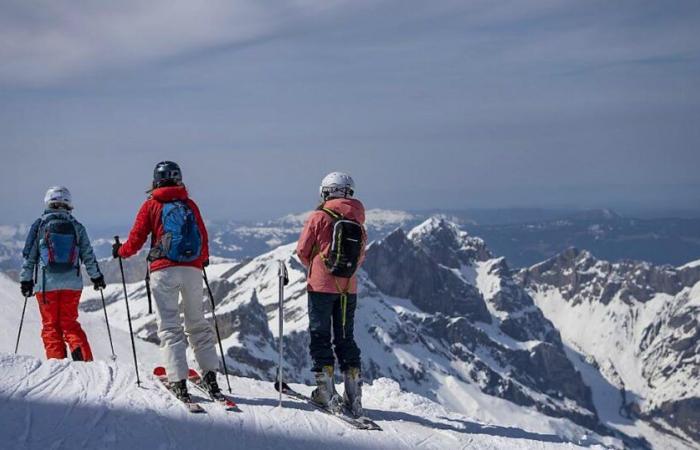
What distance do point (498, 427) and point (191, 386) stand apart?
5.88 metres

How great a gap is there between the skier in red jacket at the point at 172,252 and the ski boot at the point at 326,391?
2.28m

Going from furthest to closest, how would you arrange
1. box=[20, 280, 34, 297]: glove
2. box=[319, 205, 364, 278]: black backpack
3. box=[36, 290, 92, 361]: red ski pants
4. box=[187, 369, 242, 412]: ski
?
box=[36, 290, 92, 361]: red ski pants < box=[20, 280, 34, 297]: glove < box=[319, 205, 364, 278]: black backpack < box=[187, 369, 242, 412]: ski

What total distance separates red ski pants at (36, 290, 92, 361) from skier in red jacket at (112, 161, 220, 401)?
340cm

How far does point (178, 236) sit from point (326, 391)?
144 inches

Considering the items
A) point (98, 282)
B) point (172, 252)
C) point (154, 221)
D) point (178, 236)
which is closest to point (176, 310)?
point (172, 252)

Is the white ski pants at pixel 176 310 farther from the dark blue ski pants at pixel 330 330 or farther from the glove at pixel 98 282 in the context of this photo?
the glove at pixel 98 282

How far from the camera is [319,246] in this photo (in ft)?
41.4

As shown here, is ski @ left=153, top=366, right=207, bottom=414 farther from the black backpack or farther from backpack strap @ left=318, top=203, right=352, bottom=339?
the black backpack

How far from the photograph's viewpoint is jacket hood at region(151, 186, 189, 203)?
39.2 ft

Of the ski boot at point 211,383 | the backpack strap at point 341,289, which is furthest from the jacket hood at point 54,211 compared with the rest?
the backpack strap at point 341,289

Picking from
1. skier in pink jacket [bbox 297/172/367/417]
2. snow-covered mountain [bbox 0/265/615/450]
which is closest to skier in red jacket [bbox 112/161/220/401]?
snow-covered mountain [bbox 0/265/615/450]

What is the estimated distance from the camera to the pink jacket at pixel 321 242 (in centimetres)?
1256

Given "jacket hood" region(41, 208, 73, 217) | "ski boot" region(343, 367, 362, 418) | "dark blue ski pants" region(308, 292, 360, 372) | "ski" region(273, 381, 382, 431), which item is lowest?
A: "ski" region(273, 381, 382, 431)

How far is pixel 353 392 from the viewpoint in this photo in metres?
13.1
